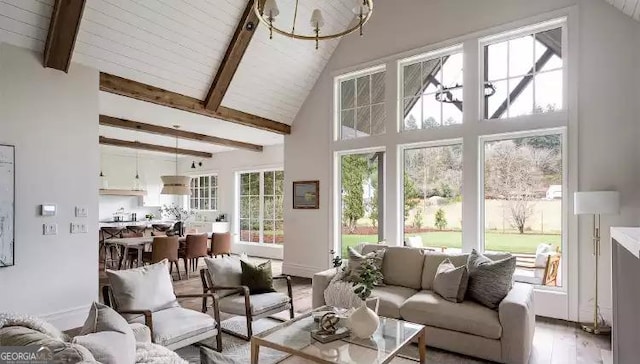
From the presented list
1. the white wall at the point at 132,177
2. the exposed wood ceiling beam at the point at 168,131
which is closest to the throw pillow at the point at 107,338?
the exposed wood ceiling beam at the point at 168,131

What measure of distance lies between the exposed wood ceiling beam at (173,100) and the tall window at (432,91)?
92.9 inches

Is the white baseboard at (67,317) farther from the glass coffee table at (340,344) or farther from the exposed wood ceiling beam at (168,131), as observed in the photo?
the exposed wood ceiling beam at (168,131)

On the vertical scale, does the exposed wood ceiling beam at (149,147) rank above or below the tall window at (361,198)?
above

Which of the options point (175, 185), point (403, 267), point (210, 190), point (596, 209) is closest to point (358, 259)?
point (403, 267)

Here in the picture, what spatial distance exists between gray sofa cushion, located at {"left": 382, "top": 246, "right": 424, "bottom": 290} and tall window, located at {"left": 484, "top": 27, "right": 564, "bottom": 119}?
2102mm

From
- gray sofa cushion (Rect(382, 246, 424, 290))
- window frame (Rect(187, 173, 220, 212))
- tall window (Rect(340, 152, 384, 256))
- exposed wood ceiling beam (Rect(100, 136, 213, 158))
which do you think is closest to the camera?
gray sofa cushion (Rect(382, 246, 424, 290))

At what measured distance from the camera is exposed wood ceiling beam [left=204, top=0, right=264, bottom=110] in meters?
4.71

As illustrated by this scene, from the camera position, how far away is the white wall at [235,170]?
8867 millimetres

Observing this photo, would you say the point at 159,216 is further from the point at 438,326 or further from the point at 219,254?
the point at 438,326

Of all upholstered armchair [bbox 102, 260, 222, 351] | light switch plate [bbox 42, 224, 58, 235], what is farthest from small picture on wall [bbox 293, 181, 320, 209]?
light switch plate [bbox 42, 224, 58, 235]

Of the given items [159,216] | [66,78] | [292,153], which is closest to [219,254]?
[292,153]

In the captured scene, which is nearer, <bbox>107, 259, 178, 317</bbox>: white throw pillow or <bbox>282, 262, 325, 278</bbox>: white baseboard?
<bbox>107, 259, 178, 317</bbox>: white throw pillow

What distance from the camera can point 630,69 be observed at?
12.4 feet

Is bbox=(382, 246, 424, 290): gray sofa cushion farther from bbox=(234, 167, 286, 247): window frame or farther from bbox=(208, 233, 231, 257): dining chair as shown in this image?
bbox=(234, 167, 286, 247): window frame
